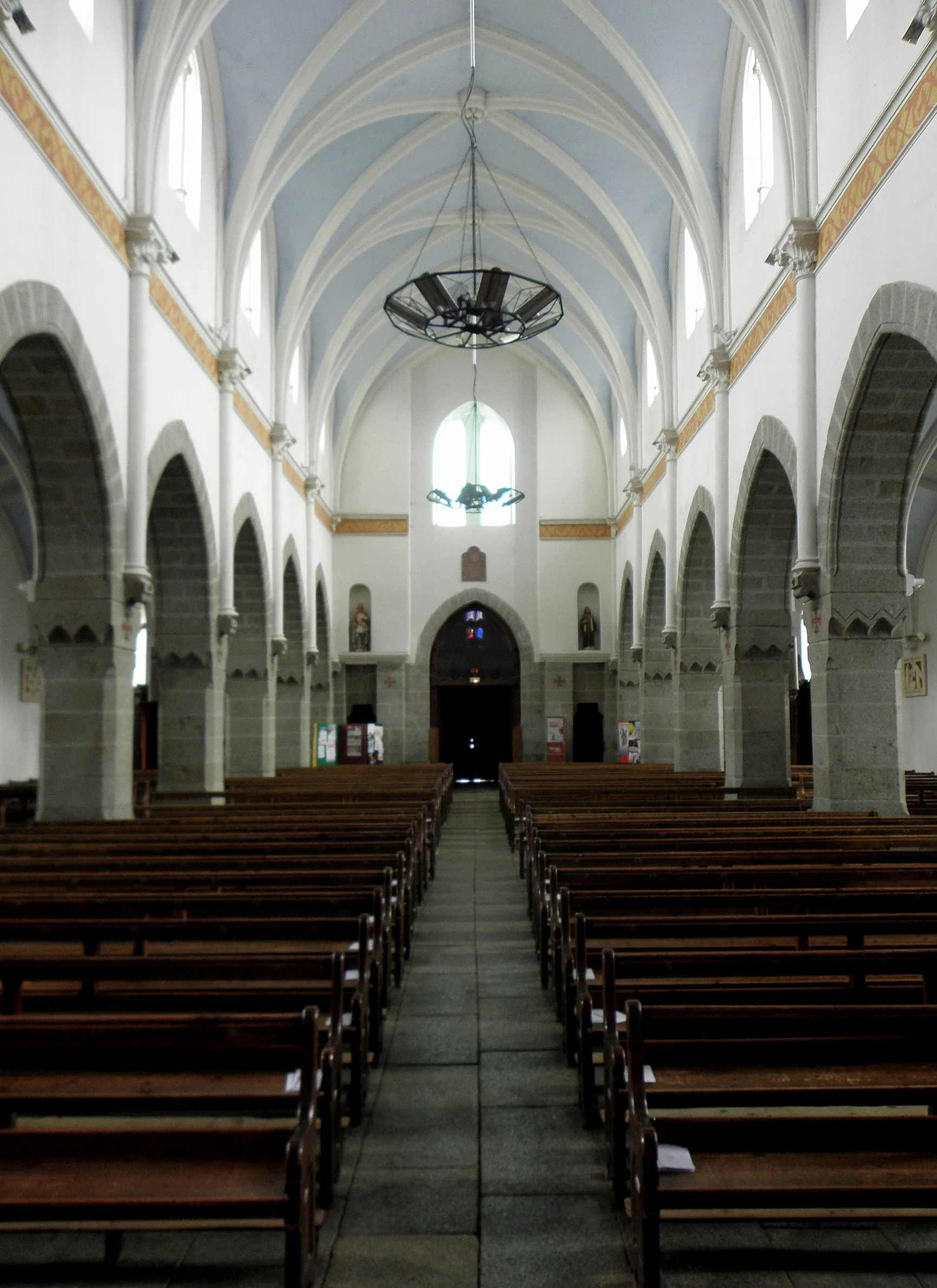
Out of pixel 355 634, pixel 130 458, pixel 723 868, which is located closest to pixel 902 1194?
pixel 723 868

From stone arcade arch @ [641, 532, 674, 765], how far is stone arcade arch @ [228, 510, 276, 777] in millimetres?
7912

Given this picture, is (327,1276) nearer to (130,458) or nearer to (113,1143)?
(113,1143)

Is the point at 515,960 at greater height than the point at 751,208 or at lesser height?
lesser

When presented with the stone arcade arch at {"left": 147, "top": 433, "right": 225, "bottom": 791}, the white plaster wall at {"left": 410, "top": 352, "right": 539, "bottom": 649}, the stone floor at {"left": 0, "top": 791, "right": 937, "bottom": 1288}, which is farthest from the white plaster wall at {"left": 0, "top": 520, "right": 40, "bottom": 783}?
the stone floor at {"left": 0, "top": 791, "right": 937, "bottom": 1288}

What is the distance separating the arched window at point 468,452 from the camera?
28.4 m

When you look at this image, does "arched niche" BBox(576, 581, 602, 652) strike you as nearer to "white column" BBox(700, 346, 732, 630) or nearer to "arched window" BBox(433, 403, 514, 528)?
"arched window" BBox(433, 403, 514, 528)

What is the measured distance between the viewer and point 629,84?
15.4 meters

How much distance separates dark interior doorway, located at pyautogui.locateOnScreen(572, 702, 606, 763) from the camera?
2747 cm

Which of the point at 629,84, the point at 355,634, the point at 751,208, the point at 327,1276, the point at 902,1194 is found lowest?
the point at 327,1276

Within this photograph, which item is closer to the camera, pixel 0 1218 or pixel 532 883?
pixel 0 1218

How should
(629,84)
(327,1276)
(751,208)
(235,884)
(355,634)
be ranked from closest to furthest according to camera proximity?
(327,1276)
(235,884)
(751,208)
(629,84)
(355,634)

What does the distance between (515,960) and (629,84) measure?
12.7 meters

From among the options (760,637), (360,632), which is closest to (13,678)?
(360,632)

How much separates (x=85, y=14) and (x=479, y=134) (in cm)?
985
